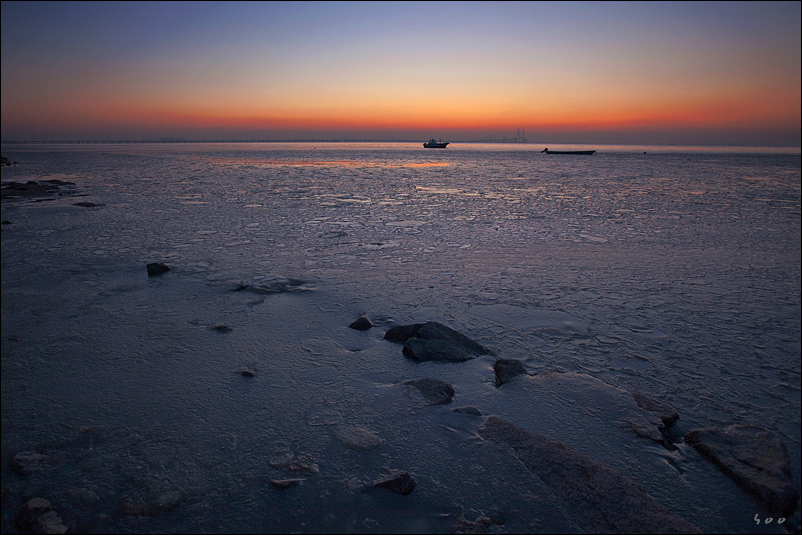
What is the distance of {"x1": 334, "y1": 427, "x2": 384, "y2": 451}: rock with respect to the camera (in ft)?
7.89

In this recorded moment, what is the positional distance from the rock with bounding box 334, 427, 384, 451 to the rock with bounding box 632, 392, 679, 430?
1.78 m

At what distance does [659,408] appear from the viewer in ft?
8.98

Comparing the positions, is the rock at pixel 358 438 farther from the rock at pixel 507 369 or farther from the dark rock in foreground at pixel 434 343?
the rock at pixel 507 369

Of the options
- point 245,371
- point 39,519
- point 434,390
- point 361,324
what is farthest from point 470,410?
point 39,519

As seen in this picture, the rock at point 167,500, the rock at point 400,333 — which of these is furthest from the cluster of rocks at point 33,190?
the rock at point 167,500

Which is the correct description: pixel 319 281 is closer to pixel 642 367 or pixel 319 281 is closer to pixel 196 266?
pixel 196 266

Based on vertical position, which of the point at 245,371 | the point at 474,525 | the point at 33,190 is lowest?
the point at 474,525

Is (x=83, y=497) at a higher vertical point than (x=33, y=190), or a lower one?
lower

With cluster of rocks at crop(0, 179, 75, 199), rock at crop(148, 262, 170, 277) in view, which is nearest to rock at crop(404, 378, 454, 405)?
rock at crop(148, 262, 170, 277)

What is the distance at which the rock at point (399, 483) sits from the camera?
206 centimetres

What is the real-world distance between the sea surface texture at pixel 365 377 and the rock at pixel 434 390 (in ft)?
0.17

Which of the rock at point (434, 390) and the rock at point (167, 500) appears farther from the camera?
the rock at point (434, 390)

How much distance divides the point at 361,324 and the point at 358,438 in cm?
156

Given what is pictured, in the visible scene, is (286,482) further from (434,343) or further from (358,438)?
(434,343)
